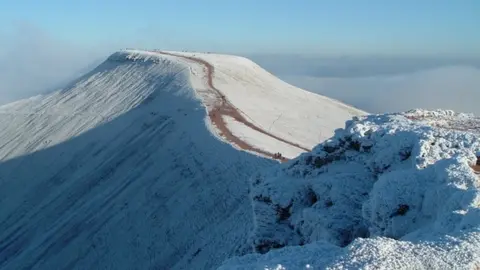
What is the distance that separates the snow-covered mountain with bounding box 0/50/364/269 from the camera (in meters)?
31.7

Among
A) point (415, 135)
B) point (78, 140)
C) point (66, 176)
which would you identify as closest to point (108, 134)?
point (78, 140)

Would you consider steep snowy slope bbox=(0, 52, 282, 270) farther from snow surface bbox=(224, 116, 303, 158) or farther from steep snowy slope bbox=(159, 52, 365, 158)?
steep snowy slope bbox=(159, 52, 365, 158)

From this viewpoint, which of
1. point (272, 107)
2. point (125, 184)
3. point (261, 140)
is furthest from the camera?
point (272, 107)

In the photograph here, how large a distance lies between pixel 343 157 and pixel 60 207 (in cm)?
2831

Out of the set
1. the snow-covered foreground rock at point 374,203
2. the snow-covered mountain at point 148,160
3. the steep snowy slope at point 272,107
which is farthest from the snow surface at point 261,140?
the snow-covered foreground rock at point 374,203

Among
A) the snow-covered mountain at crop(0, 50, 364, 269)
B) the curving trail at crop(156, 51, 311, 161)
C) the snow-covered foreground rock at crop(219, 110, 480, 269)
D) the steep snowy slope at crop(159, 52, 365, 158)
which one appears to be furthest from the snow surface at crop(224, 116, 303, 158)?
the snow-covered foreground rock at crop(219, 110, 480, 269)

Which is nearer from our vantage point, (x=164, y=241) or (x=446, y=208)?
(x=446, y=208)

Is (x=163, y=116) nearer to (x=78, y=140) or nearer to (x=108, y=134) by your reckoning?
(x=108, y=134)

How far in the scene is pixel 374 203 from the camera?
14.5 meters

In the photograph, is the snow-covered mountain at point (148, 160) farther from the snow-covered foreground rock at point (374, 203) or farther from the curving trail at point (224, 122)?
the snow-covered foreground rock at point (374, 203)

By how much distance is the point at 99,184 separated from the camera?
140ft

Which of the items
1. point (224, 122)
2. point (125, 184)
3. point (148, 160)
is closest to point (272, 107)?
point (224, 122)

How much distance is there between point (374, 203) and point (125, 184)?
93.6ft

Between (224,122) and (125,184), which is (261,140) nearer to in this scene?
(224,122)
